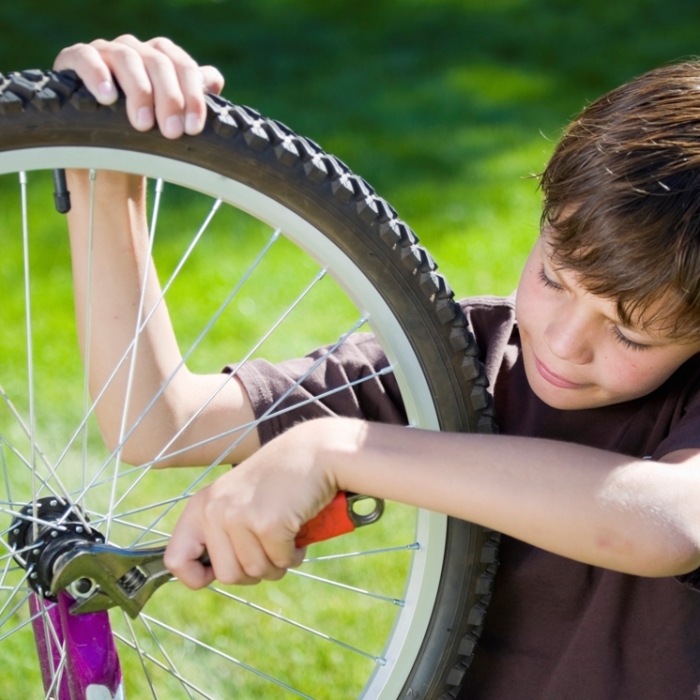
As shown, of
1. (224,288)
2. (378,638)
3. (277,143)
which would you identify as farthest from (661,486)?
(224,288)

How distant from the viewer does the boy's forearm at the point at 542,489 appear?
0.84 metres

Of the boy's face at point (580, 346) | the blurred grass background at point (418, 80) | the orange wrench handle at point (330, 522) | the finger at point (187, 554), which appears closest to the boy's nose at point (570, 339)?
the boy's face at point (580, 346)

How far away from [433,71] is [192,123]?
406 cm

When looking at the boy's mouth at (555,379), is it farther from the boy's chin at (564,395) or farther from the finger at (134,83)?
the finger at (134,83)

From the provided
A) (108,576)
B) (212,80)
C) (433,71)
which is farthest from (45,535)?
(433,71)

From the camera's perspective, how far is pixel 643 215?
0.95 meters

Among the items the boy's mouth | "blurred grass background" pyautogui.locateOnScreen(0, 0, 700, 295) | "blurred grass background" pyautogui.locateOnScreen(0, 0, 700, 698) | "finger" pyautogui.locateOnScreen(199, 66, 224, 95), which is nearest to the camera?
"finger" pyautogui.locateOnScreen(199, 66, 224, 95)

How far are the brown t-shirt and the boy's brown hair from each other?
14 centimetres

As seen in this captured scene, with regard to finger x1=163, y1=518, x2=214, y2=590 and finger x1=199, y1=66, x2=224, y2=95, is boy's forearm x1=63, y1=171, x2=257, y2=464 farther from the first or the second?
finger x1=163, y1=518, x2=214, y2=590

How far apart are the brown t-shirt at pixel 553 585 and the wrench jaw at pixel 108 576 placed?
9.5 inches

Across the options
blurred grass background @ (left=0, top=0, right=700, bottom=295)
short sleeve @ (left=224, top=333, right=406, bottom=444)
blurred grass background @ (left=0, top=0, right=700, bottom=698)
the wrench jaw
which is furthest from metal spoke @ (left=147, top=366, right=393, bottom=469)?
blurred grass background @ (left=0, top=0, right=700, bottom=295)

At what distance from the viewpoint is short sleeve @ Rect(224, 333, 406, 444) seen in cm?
112

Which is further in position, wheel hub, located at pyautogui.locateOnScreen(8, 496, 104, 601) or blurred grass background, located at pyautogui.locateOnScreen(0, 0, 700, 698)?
blurred grass background, located at pyautogui.locateOnScreen(0, 0, 700, 698)

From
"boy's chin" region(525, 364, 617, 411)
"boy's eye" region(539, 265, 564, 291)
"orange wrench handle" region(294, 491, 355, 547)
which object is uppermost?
"boy's eye" region(539, 265, 564, 291)
